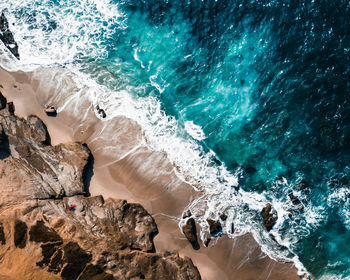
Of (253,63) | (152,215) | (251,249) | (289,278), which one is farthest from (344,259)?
(253,63)

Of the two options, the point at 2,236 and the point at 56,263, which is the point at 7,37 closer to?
the point at 2,236

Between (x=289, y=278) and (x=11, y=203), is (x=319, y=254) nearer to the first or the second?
(x=289, y=278)

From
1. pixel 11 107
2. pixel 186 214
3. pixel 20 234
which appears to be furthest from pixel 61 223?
pixel 11 107

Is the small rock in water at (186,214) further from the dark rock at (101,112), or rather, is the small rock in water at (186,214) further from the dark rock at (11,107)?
the dark rock at (11,107)

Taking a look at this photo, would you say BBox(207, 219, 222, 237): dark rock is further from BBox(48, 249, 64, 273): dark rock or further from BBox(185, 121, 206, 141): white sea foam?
BBox(48, 249, 64, 273): dark rock

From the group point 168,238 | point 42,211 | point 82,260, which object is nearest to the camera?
point 82,260

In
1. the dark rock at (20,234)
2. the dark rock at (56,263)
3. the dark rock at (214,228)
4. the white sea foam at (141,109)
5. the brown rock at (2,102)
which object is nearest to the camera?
the dark rock at (56,263)

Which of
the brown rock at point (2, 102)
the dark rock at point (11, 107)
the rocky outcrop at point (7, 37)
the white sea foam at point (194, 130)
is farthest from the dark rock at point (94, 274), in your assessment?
the rocky outcrop at point (7, 37)
